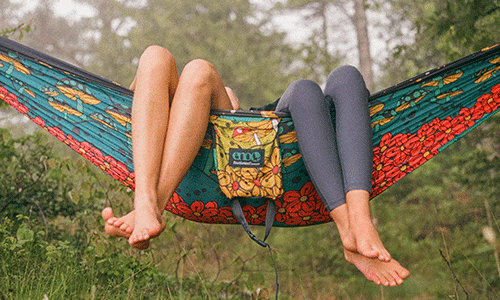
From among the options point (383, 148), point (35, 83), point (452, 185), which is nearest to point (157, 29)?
point (452, 185)

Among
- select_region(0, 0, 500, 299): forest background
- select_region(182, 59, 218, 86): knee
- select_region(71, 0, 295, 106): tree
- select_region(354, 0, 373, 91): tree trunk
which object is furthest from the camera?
select_region(71, 0, 295, 106): tree

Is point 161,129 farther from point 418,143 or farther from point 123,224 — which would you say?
point 418,143

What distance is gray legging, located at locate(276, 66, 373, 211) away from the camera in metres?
1.16

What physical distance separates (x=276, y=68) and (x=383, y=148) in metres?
5.94

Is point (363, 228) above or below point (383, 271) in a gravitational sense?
above

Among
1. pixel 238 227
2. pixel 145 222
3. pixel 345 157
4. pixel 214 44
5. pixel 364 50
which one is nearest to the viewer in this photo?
pixel 145 222

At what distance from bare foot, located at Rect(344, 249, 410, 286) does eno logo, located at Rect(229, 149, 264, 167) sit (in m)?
0.39

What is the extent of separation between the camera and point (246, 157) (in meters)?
1.34

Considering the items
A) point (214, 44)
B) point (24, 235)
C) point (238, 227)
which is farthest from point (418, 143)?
point (214, 44)

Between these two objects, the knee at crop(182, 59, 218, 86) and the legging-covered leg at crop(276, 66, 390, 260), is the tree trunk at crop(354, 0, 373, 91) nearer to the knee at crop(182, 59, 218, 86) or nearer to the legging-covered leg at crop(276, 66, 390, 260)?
the legging-covered leg at crop(276, 66, 390, 260)

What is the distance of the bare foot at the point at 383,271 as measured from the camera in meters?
1.10

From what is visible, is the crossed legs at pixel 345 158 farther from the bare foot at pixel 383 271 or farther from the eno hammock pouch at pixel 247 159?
the eno hammock pouch at pixel 247 159

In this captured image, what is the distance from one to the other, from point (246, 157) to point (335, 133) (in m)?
0.28

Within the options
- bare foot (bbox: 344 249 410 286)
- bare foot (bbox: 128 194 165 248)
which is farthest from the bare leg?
bare foot (bbox: 344 249 410 286)
